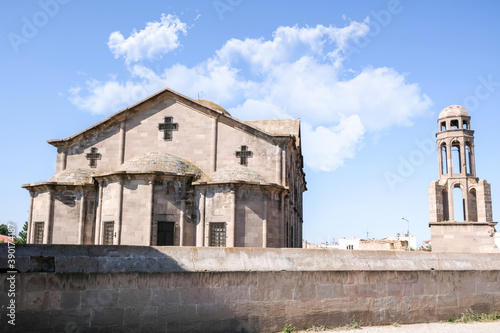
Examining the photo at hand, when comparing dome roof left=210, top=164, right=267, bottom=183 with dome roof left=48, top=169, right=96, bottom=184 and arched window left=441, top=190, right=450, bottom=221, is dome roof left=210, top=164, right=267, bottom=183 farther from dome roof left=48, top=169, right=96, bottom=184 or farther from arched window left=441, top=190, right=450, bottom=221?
arched window left=441, top=190, right=450, bottom=221

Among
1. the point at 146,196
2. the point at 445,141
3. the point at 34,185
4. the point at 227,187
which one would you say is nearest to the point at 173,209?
the point at 146,196

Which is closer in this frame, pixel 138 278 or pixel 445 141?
pixel 138 278

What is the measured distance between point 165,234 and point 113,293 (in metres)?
14.3

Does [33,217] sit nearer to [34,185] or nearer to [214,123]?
[34,185]

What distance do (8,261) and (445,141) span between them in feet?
95.4

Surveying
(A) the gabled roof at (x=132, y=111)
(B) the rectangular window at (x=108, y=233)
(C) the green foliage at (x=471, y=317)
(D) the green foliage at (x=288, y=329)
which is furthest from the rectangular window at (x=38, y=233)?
(C) the green foliage at (x=471, y=317)

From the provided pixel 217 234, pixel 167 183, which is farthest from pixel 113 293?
pixel 167 183

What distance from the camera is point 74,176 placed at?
2423 centimetres

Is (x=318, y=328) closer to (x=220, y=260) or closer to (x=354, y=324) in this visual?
(x=354, y=324)

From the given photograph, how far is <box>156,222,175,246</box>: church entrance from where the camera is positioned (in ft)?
71.1

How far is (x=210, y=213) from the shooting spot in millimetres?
21922

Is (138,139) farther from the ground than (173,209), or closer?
farther from the ground

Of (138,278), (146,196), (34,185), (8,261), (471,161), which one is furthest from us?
(471,161)

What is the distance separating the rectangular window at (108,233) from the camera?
866 inches
